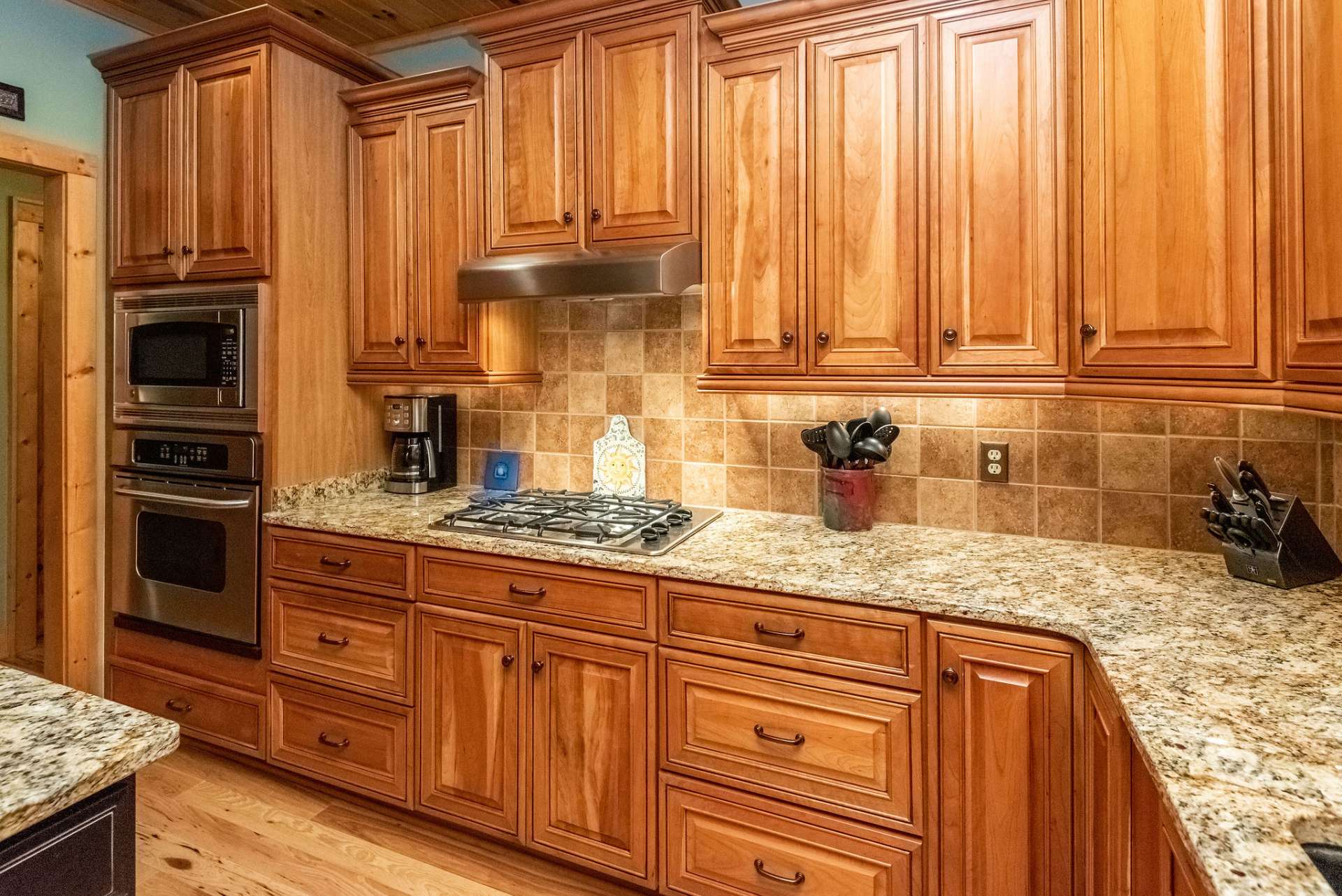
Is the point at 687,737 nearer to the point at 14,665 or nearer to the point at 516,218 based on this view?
the point at 516,218

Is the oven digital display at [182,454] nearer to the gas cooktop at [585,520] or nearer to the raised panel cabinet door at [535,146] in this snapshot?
the gas cooktop at [585,520]

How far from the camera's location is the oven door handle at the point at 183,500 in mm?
2434

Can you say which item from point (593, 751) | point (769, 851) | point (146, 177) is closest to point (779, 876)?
point (769, 851)

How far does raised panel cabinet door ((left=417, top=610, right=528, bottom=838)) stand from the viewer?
2.01 meters

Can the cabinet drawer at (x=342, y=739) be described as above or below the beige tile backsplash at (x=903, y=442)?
below

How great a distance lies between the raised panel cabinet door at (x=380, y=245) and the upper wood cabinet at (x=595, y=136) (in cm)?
40

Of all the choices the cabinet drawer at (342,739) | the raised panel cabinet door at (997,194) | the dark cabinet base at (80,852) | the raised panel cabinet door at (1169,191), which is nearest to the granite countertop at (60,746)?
the dark cabinet base at (80,852)

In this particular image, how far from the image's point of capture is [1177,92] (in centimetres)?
146

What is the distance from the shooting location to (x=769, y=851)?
1.71 metres

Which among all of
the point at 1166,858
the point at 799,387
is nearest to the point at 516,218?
the point at 799,387

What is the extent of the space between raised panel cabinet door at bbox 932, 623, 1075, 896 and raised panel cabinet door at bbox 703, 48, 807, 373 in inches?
33.9

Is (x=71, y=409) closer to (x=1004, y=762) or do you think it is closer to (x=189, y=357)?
(x=189, y=357)

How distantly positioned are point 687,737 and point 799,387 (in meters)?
0.94

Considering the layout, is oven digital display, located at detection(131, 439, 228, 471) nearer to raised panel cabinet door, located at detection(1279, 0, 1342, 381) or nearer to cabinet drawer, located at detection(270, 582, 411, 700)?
cabinet drawer, located at detection(270, 582, 411, 700)
